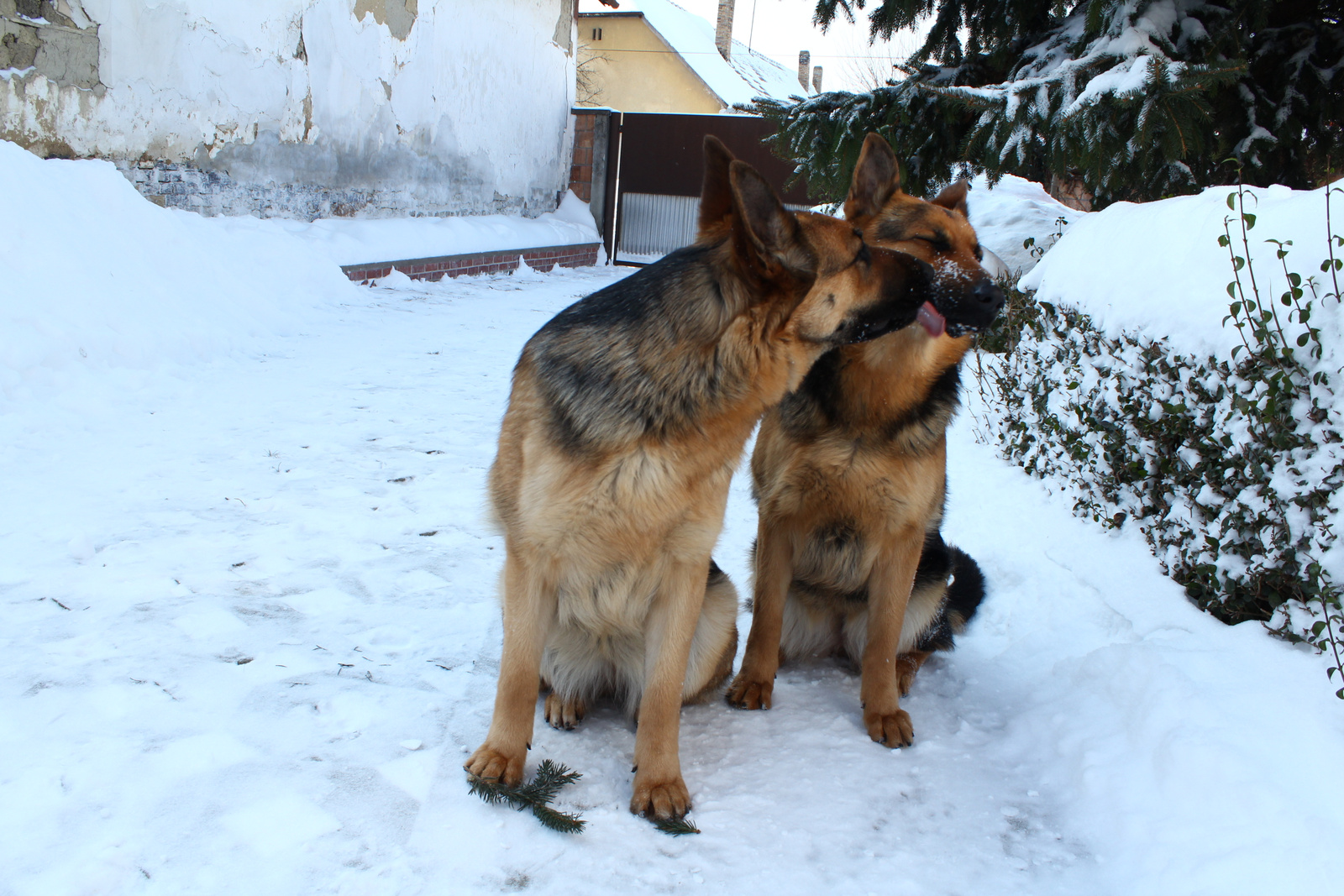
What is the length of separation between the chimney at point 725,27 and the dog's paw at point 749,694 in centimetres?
3515

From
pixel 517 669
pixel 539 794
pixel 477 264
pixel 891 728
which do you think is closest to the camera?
pixel 539 794

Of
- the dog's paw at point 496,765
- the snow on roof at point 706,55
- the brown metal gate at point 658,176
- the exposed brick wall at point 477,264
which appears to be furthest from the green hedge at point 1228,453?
the snow on roof at point 706,55

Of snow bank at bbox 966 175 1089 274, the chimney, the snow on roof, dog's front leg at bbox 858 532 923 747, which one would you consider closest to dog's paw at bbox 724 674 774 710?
dog's front leg at bbox 858 532 923 747

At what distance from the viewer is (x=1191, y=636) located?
2982 mm

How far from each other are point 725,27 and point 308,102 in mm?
28455

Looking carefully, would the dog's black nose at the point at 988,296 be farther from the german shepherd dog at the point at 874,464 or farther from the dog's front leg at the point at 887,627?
the dog's front leg at the point at 887,627

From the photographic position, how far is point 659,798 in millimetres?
2324

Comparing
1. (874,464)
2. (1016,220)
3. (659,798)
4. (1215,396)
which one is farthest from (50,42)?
(1016,220)

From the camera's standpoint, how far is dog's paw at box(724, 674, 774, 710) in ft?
9.86

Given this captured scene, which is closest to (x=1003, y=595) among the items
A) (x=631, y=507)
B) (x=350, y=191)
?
(x=631, y=507)

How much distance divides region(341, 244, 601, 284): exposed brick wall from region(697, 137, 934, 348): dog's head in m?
8.04

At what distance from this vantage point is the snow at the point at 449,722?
2.05 metres

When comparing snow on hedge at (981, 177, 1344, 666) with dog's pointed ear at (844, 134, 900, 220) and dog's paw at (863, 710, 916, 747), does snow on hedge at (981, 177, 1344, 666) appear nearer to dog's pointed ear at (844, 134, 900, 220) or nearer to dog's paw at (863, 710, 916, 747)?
dog's pointed ear at (844, 134, 900, 220)

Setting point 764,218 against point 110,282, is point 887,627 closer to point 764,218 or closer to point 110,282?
point 764,218
